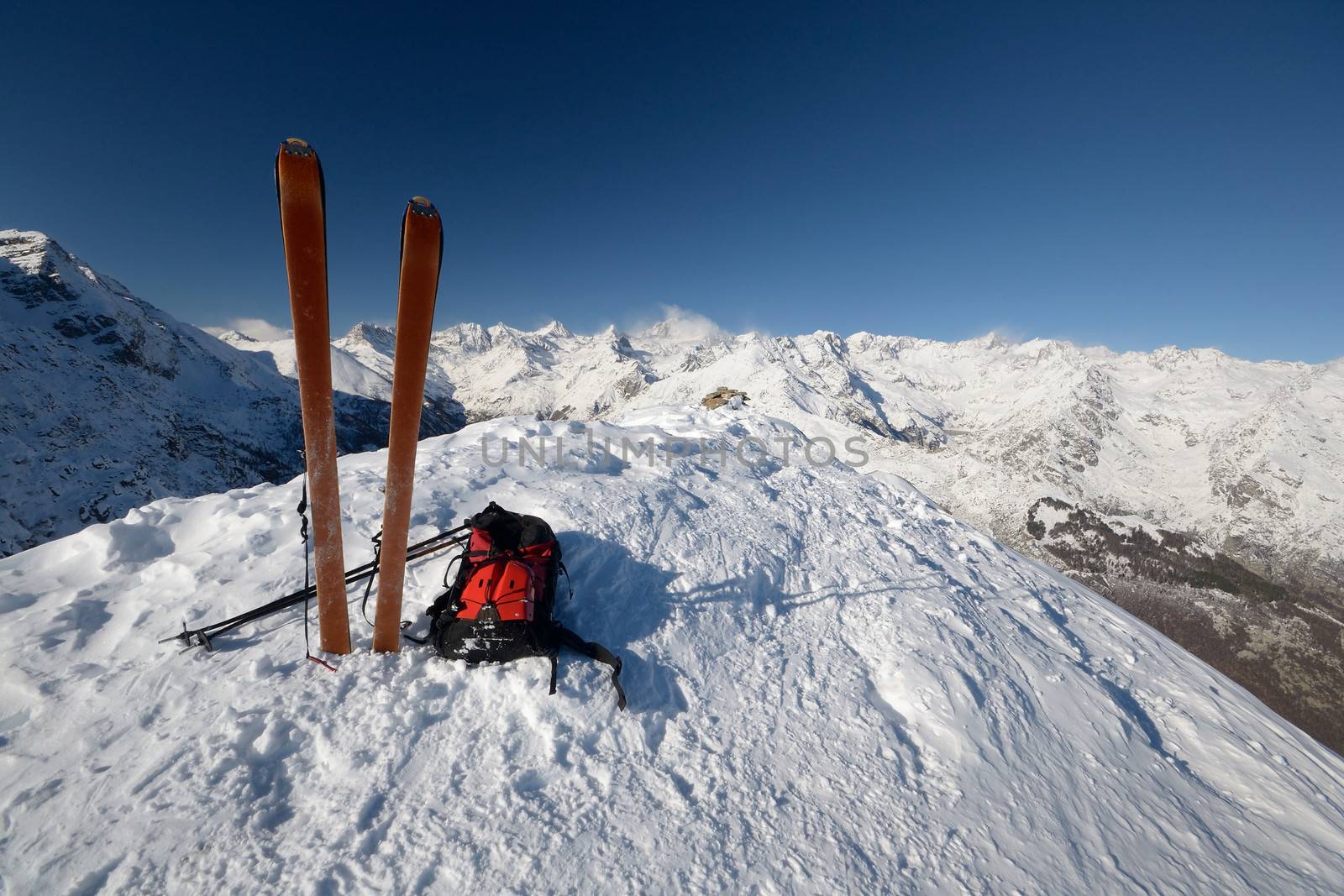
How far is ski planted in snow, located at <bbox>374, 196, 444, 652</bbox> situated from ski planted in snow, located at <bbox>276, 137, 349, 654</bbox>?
442 millimetres

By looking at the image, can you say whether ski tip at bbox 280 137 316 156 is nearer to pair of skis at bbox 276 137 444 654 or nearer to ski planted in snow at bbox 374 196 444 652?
pair of skis at bbox 276 137 444 654

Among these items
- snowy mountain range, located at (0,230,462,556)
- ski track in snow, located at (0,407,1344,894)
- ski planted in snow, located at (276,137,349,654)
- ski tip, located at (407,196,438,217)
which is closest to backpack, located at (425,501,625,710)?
ski track in snow, located at (0,407,1344,894)

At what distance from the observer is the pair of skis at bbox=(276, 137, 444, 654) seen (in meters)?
3.88

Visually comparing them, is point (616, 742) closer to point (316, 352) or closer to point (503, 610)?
point (503, 610)

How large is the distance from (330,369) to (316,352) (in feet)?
2.23

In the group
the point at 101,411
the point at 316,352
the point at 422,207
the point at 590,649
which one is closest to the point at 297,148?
the point at 422,207

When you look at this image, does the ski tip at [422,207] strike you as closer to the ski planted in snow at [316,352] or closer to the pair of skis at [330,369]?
the pair of skis at [330,369]

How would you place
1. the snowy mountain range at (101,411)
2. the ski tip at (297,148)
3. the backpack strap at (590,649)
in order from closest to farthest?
1. the ski tip at (297,148)
2. the backpack strap at (590,649)
3. the snowy mountain range at (101,411)

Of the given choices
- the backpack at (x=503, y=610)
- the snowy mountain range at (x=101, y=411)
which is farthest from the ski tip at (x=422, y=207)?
the snowy mountain range at (x=101, y=411)

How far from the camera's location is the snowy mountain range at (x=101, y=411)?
94.4m

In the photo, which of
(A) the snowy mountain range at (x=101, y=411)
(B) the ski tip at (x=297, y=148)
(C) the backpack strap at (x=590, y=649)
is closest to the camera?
(B) the ski tip at (x=297, y=148)

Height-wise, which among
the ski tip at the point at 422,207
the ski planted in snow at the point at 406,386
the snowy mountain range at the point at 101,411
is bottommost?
the snowy mountain range at the point at 101,411

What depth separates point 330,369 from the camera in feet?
12.8

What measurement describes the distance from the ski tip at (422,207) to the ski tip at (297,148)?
769 millimetres
